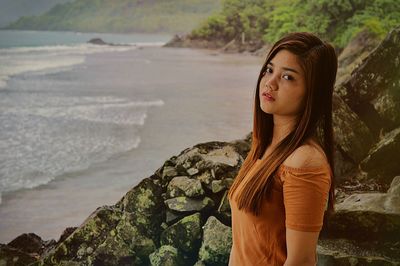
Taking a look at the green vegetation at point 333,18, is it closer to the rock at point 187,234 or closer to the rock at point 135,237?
the rock at point 187,234

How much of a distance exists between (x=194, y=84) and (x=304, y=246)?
3802 millimetres

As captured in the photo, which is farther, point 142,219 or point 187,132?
point 187,132

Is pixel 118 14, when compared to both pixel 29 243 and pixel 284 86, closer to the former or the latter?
pixel 29 243

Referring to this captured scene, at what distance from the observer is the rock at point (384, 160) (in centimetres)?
256

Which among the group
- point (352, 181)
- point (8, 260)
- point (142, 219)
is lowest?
point (8, 260)

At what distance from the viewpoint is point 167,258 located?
2.46 metres

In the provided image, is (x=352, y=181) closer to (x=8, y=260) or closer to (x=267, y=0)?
(x=8, y=260)

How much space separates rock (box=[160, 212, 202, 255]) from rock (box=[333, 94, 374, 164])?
0.95 metres

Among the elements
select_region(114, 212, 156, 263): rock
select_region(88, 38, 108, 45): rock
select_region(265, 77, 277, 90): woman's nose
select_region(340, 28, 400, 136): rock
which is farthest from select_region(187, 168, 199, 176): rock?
select_region(88, 38, 108, 45): rock

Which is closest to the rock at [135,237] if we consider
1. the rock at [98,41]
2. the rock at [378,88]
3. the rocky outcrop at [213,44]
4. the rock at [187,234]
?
the rock at [187,234]

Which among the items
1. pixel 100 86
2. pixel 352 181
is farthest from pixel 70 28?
pixel 352 181

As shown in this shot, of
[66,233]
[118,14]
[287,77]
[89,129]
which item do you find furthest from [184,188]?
[118,14]

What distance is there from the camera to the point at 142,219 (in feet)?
8.45

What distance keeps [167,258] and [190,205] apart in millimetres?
286
